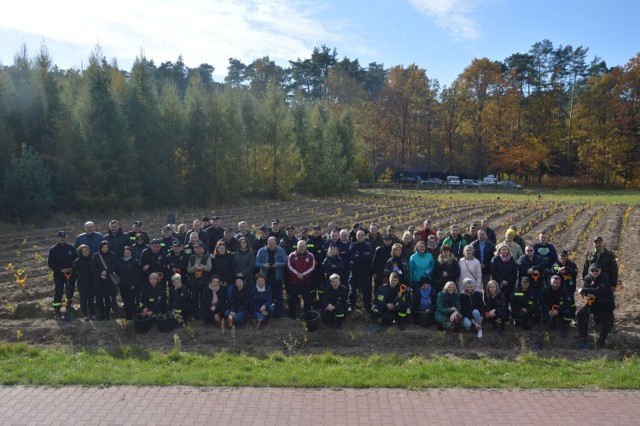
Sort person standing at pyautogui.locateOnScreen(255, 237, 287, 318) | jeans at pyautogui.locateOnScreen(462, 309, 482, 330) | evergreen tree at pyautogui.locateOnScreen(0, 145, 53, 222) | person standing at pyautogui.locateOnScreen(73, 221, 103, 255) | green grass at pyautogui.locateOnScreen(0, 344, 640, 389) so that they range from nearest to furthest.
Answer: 1. green grass at pyautogui.locateOnScreen(0, 344, 640, 389)
2. jeans at pyautogui.locateOnScreen(462, 309, 482, 330)
3. person standing at pyautogui.locateOnScreen(255, 237, 287, 318)
4. person standing at pyautogui.locateOnScreen(73, 221, 103, 255)
5. evergreen tree at pyautogui.locateOnScreen(0, 145, 53, 222)

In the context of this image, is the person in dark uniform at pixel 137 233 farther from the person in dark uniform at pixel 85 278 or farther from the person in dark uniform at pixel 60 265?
the person in dark uniform at pixel 60 265

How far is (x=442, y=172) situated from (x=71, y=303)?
55.7 metres

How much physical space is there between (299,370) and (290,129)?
103 feet

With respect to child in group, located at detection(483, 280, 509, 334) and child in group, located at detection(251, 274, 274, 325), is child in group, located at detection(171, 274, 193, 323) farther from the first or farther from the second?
child in group, located at detection(483, 280, 509, 334)

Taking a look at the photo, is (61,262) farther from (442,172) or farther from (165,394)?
(442,172)

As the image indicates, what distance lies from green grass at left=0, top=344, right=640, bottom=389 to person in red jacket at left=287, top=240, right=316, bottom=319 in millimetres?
1898

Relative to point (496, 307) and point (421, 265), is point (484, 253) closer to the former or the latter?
point (496, 307)

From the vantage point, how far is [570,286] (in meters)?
8.59

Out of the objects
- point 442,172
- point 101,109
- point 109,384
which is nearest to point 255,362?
point 109,384

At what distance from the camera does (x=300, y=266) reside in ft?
29.6

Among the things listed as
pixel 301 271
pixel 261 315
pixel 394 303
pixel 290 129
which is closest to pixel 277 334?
pixel 261 315

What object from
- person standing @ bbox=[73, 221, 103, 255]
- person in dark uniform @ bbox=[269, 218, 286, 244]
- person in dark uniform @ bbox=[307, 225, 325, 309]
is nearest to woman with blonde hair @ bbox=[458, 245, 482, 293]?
person in dark uniform @ bbox=[307, 225, 325, 309]

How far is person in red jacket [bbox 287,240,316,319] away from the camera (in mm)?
8977

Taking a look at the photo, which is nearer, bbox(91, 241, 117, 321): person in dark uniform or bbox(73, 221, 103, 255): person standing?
bbox(91, 241, 117, 321): person in dark uniform
